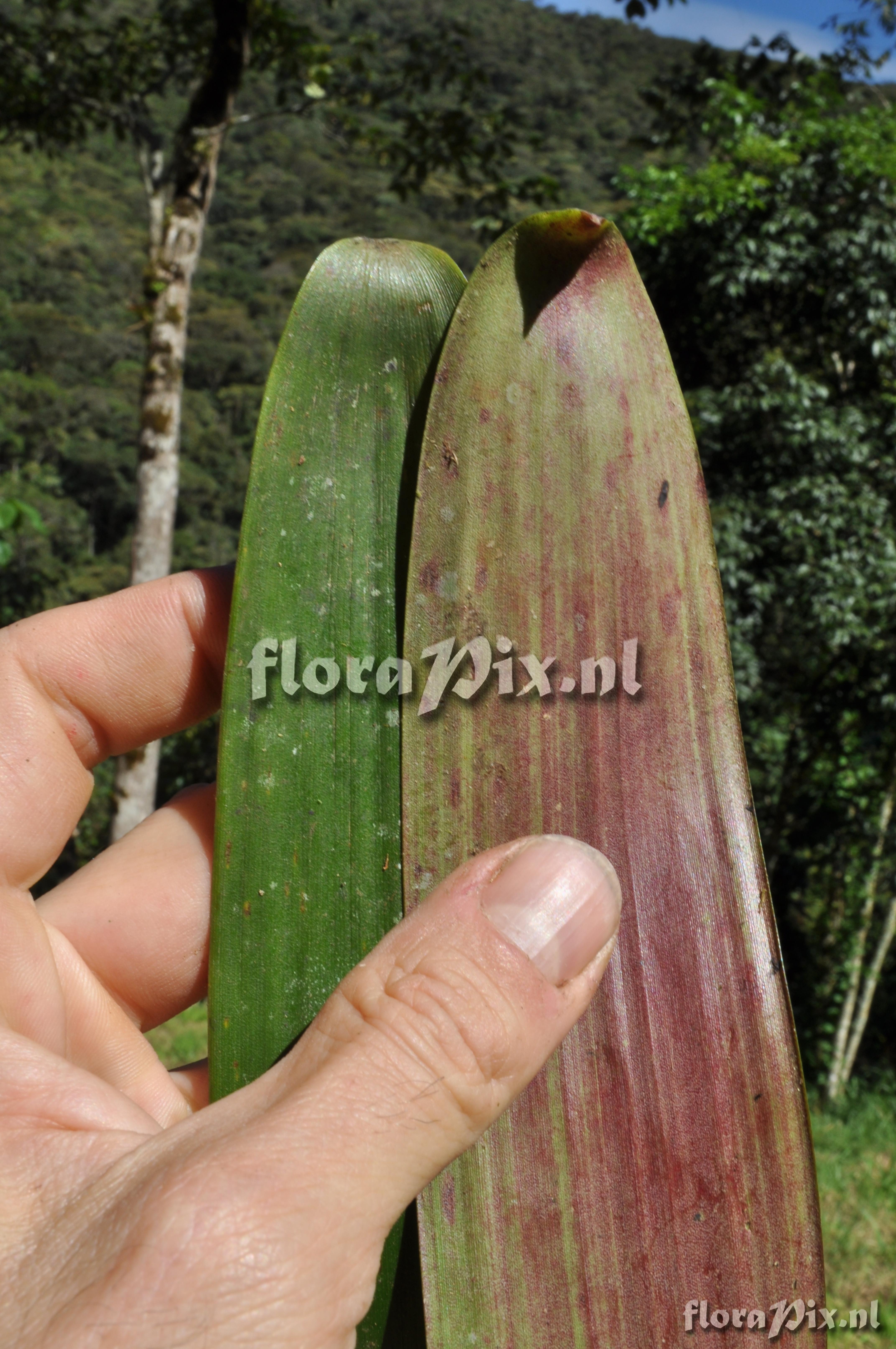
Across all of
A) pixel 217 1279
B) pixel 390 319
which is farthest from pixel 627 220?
pixel 217 1279

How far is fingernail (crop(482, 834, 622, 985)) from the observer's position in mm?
714

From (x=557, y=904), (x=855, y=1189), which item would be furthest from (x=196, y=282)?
(x=557, y=904)

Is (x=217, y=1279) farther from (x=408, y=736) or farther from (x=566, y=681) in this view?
(x=566, y=681)

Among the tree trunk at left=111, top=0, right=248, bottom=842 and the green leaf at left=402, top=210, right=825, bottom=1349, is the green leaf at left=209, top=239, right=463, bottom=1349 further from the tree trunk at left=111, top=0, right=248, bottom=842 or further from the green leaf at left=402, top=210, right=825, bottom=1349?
the tree trunk at left=111, top=0, right=248, bottom=842

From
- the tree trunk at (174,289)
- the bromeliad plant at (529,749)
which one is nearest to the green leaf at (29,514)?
the tree trunk at (174,289)

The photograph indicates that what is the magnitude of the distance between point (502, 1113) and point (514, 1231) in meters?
0.09

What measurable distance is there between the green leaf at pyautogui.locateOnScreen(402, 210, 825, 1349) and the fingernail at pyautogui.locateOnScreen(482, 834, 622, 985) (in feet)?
0.10

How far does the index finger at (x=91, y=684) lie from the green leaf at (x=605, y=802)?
45 centimetres

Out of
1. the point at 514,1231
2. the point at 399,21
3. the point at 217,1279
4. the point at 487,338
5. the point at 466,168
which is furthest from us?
the point at 399,21

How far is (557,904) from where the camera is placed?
0.70 meters

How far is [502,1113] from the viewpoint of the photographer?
0.73 metres

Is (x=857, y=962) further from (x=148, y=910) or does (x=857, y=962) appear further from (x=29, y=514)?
(x=29, y=514)

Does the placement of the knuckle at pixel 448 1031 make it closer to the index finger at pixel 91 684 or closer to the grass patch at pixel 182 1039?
the index finger at pixel 91 684

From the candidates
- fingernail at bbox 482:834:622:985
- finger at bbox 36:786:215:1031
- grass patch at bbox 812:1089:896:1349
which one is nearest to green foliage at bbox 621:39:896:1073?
grass patch at bbox 812:1089:896:1349
